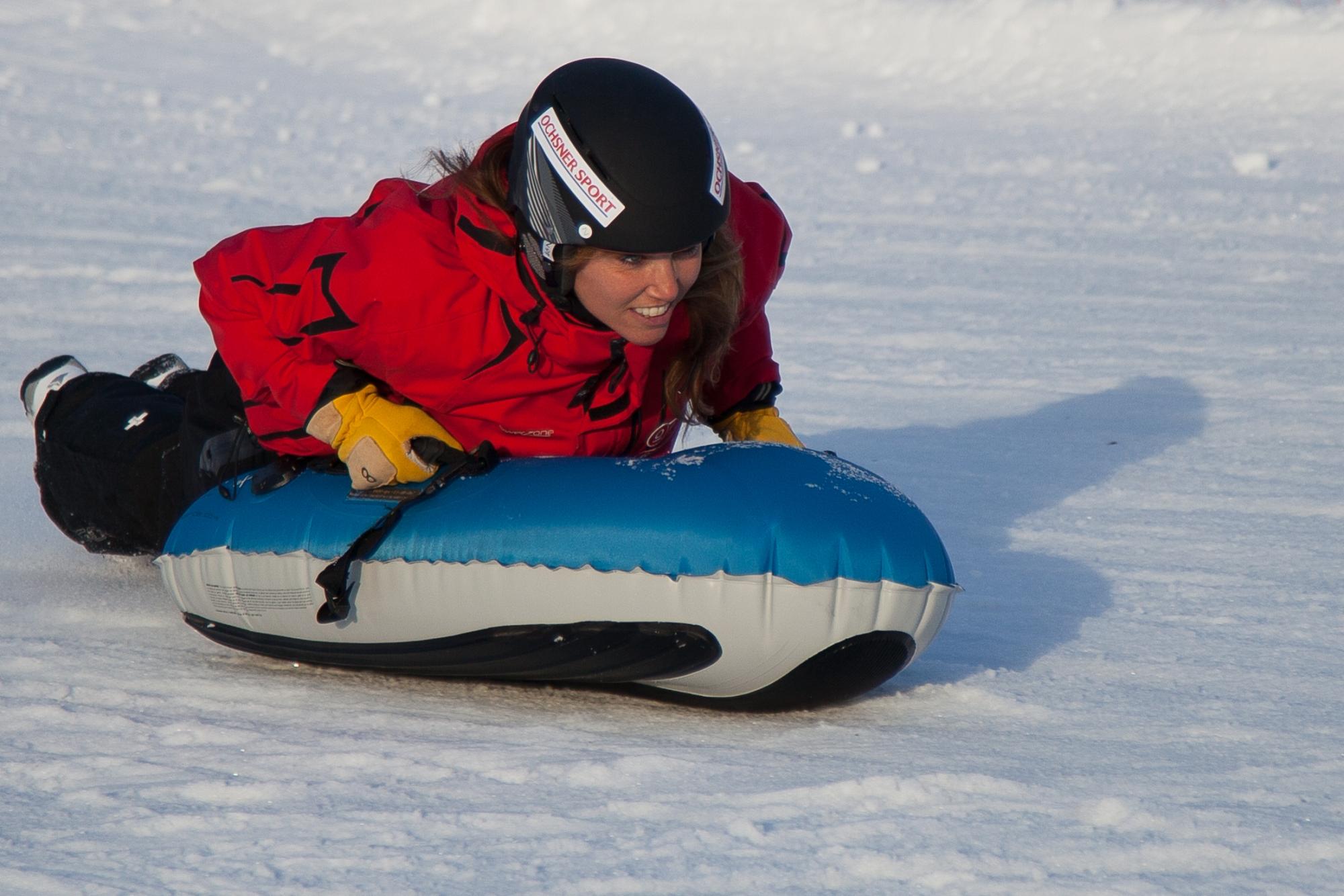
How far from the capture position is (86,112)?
9969 millimetres

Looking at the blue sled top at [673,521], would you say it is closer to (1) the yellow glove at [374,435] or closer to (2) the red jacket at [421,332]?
(1) the yellow glove at [374,435]

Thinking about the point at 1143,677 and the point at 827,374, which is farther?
the point at 827,374

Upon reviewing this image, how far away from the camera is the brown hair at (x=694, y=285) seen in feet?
9.04

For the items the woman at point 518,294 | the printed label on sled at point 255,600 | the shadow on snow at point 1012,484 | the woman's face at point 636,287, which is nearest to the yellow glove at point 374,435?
the woman at point 518,294

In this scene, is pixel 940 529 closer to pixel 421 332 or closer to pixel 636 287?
pixel 636 287

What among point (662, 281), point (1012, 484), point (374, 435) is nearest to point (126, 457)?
point (374, 435)

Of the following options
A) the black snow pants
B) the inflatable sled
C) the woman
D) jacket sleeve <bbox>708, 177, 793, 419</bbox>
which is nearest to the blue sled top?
the inflatable sled

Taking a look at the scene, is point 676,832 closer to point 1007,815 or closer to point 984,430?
point 1007,815

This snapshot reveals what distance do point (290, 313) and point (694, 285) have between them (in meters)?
0.71

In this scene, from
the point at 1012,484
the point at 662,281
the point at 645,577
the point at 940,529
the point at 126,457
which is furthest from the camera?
the point at 1012,484

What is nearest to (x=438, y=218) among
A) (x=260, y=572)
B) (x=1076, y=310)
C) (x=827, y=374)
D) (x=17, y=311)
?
(x=260, y=572)

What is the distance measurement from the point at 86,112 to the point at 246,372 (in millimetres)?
7977

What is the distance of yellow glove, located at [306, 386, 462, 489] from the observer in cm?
269

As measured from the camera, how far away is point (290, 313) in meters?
2.73
